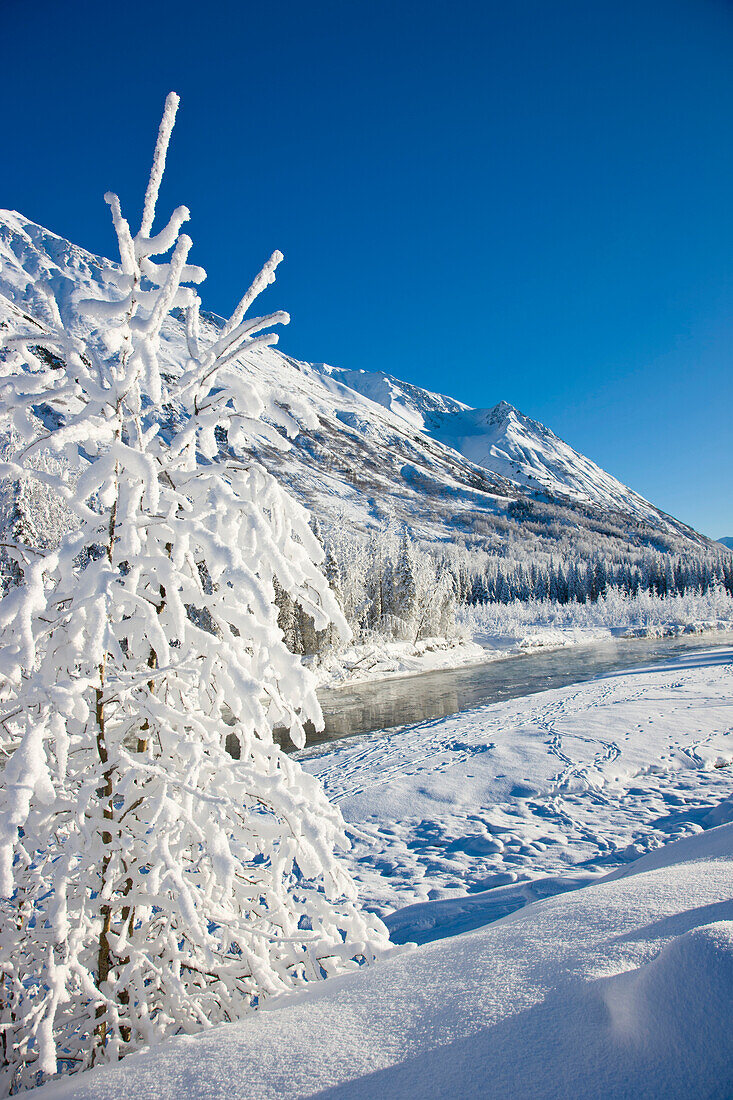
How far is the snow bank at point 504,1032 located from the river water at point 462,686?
14263mm

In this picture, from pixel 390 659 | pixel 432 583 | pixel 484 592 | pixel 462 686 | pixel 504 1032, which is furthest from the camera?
pixel 484 592

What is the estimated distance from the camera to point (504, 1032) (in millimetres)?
1567

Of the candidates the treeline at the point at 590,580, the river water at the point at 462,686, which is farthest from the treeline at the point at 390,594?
the treeline at the point at 590,580

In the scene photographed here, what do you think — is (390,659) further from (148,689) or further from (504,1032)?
(504,1032)

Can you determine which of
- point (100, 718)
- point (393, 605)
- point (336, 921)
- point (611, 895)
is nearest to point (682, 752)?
point (611, 895)

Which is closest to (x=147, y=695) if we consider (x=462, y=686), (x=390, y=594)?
(x=462, y=686)

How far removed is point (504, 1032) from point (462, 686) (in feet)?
87.3

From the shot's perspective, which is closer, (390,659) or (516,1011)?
(516,1011)

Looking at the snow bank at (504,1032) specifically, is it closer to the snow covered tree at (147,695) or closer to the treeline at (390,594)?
the snow covered tree at (147,695)

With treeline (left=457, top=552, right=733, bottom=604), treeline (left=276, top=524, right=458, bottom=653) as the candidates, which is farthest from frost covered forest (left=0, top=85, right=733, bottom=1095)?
treeline (left=457, top=552, right=733, bottom=604)

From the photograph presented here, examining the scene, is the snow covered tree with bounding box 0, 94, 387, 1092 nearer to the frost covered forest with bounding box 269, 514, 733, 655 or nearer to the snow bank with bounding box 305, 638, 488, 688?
the frost covered forest with bounding box 269, 514, 733, 655

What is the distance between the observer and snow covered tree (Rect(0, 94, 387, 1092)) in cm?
201

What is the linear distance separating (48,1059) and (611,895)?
2524 millimetres

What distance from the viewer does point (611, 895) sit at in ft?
8.66
